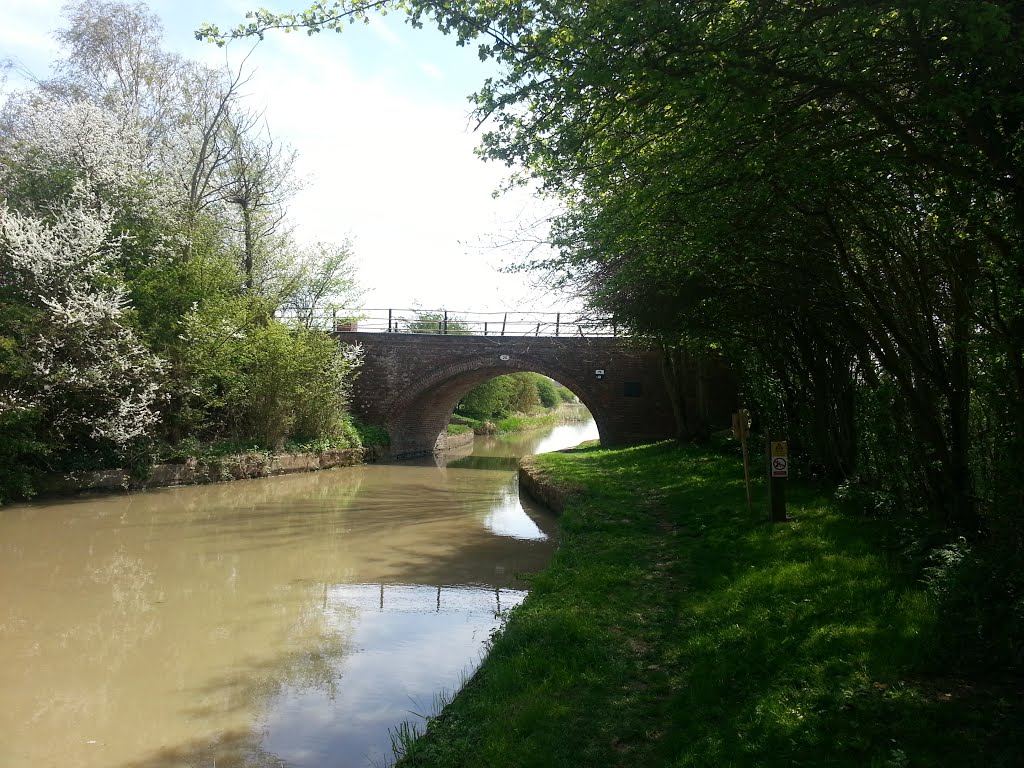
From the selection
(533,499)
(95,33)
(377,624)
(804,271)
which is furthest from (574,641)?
(95,33)

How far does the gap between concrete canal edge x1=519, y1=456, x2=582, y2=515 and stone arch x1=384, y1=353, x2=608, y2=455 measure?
5281mm

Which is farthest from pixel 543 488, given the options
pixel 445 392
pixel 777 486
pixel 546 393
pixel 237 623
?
pixel 546 393

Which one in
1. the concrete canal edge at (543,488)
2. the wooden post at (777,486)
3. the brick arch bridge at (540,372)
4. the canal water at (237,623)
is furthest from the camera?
the brick arch bridge at (540,372)

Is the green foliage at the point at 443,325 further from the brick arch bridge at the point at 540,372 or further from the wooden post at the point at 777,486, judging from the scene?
the wooden post at the point at 777,486

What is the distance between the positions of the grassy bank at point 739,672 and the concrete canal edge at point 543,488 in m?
5.04

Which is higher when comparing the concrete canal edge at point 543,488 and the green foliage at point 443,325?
the green foliage at point 443,325

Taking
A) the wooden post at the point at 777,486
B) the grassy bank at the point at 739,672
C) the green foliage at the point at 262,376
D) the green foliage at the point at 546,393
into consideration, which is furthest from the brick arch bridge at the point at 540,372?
the green foliage at the point at 546,393

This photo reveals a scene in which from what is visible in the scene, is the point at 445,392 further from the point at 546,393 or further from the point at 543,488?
the point at 546,393

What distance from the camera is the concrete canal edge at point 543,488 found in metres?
12.2

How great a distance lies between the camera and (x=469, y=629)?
6.68 m

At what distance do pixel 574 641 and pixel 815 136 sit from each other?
11.5 ft

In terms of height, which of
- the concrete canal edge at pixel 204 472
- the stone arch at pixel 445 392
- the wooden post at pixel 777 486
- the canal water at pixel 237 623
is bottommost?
the canal water at pixel 237 623

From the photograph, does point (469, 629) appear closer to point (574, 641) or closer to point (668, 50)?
point (574, 641)

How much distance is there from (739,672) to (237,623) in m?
4.55
